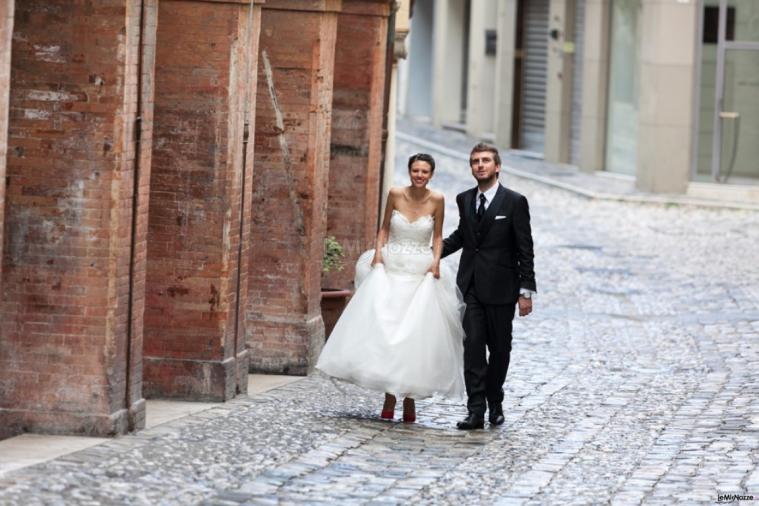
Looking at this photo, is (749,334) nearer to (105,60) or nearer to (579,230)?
(105,60)

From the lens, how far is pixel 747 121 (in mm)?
31969

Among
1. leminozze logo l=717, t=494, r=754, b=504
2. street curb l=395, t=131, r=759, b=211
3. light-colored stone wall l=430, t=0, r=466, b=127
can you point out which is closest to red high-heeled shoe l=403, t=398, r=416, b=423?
leminozze logo l=717, t=494, r=754, b=504

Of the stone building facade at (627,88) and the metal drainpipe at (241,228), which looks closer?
the metal drainpipe at (241,228)

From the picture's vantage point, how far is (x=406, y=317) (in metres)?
12.4

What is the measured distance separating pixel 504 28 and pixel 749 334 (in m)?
25.4

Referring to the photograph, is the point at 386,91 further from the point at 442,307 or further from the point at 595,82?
the point at 595,82

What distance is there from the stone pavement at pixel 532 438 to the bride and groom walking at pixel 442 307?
316 mm

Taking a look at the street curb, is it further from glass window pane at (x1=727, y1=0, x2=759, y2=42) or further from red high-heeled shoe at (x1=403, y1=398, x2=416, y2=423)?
red high-heeled shoe at (x1=403, y1=398, x2=416, y2=423)

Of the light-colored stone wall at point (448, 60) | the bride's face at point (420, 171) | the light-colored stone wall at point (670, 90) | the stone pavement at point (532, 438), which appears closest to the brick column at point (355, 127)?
the stone pavement at point (532, 438)

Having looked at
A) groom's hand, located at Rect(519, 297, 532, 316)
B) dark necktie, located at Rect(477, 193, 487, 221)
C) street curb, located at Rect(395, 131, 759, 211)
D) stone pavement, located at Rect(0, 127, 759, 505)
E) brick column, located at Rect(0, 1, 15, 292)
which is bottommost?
stone pavement, located at Rect(0, 127, 759, 505)

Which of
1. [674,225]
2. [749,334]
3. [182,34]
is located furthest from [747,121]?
[182,34]

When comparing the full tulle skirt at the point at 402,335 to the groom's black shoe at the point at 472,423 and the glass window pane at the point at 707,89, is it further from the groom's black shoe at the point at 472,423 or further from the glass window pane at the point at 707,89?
the glass window pane at the point at 707,89

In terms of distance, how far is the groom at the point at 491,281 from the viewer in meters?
12.4

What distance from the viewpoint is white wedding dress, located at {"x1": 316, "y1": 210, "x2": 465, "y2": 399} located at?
12258 millimetres
